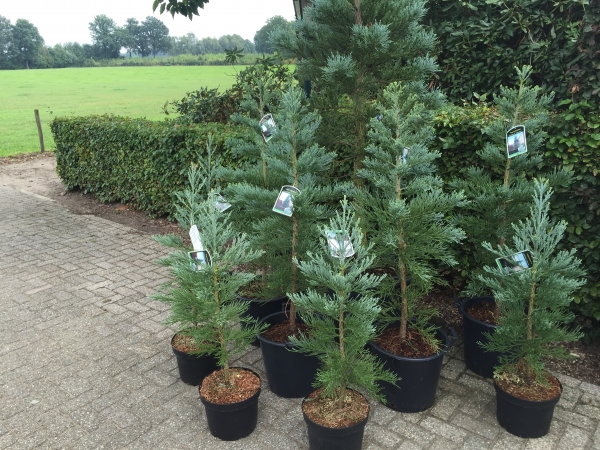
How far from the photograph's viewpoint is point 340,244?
8.54ft

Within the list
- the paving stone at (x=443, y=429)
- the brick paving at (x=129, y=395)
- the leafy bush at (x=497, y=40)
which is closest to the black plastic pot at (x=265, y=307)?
the brick paving at (x=129, y=395)

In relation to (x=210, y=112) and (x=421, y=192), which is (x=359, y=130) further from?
(x=210, y=112)

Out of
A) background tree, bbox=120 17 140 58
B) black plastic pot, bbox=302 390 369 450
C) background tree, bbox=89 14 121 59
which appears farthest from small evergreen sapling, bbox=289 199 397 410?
background tree, bbox=89 14 121 59

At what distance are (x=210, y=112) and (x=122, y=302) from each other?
4.80m

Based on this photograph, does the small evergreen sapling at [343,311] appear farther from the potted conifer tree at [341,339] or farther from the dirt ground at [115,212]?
the dirt ground at [115,212]

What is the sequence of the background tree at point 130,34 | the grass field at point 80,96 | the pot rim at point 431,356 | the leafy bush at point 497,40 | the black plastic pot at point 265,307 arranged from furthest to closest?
the background tree at point 130,34, the grass field at point 80,96, the leafy bush at point 497,40, the black plastic pot at point 265,307, the pot rim at point 431,356

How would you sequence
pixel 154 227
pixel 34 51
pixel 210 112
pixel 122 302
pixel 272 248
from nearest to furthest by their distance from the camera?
1. pixel 272 248
2. pixel 122 302
3. pixel 154 227
4. pixel 210 112
5. pixel 34 51

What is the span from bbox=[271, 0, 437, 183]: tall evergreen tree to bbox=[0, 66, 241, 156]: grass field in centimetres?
1209

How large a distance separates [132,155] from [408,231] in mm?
6185

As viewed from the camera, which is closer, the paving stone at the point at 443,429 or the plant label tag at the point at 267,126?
the paving stone at the point at 443,429

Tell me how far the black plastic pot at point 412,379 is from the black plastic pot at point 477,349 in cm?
41

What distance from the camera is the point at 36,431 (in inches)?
126

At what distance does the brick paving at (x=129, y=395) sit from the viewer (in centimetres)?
308

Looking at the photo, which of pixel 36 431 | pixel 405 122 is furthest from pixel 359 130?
pixel 36 431
